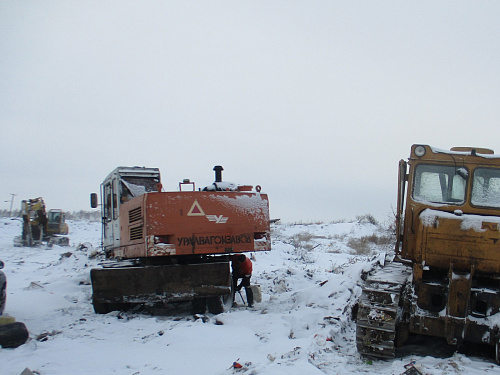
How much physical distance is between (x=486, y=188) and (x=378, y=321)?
2.58m

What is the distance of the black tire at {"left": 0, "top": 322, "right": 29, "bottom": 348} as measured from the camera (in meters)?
6.03

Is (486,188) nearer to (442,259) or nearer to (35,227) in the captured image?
(442,259)

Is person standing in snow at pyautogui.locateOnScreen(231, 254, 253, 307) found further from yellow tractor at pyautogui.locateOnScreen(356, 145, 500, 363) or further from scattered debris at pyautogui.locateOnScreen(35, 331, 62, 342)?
scattered debris at pyautogui.locateOnScreen(35, 331, 62, 342)

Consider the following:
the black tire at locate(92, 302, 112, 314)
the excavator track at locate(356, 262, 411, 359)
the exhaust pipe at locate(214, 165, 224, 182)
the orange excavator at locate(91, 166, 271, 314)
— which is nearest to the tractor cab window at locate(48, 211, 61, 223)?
the orange excavator at locate(91, 166, 271, 314)

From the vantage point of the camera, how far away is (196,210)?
7902 mm

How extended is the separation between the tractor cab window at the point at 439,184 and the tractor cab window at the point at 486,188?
0.16 metres

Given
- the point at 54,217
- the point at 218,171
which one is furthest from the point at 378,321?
the point at 54,217

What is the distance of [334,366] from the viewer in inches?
212

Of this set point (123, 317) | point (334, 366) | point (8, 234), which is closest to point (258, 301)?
point (123, 317)

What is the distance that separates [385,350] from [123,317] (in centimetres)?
453

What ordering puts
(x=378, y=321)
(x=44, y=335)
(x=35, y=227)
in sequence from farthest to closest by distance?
(x=35, y=227) → (x=44, y=335) → (x=378, y=321)

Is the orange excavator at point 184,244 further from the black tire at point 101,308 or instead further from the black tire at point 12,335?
the black tire at point 12,335

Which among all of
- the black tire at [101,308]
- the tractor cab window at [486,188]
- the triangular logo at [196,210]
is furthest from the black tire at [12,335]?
the tractor cab window at [486,188]

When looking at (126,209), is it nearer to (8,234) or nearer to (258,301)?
(258,301)
